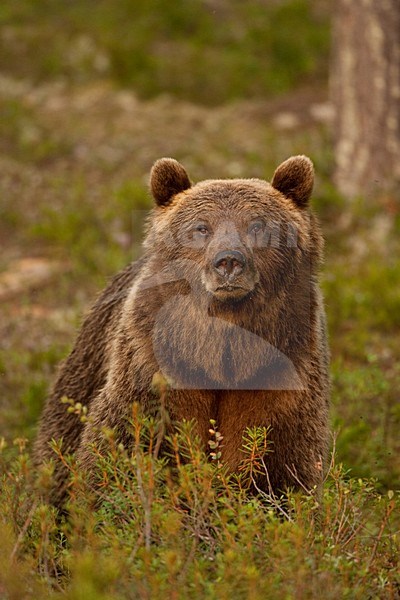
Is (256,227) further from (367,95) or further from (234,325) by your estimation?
(367,95)

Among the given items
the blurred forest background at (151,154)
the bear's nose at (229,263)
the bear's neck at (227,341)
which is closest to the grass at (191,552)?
the blurred forest background at (151,154)

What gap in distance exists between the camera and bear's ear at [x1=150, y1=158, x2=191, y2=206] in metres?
4.54

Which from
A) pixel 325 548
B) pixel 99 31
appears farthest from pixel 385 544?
pixel 99 31

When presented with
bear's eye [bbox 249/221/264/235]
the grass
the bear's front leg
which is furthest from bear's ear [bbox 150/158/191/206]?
the grass

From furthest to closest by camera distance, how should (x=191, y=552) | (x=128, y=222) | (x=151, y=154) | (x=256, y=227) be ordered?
(x=151, y=154)
(x=128, y=222)
(x=256, y=227)
(x=191, y=552)

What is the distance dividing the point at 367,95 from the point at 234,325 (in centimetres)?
473

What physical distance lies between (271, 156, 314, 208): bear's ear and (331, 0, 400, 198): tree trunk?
380cm

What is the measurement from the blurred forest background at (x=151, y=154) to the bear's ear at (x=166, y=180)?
0.40m

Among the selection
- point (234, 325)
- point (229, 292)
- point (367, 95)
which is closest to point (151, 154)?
point (367, 95)

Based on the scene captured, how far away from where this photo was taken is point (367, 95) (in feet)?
27.3

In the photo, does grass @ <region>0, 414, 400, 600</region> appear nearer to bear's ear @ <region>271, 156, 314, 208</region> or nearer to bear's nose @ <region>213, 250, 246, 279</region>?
bear's nose @ <region>213, 250, 246, 279</region>

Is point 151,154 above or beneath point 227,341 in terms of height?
above

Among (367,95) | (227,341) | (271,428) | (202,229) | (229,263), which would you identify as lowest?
(271,428)

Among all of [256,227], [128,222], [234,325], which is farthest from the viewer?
[128,222]
